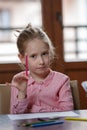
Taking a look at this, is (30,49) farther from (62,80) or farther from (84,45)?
(84,45)

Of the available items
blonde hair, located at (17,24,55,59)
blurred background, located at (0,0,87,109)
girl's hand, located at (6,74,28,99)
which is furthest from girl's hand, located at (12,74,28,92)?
blurred background, located at (0,0,87,109)

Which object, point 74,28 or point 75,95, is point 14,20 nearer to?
point 74,28

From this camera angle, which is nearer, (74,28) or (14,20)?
(14,20)

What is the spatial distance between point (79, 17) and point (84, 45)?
366 mm

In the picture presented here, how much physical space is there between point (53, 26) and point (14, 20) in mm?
429

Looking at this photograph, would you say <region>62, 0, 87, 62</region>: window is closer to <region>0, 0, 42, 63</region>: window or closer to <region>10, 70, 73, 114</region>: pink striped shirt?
<region>0, 0, 42, 63</region>: window

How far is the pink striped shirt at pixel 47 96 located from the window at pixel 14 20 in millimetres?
1486

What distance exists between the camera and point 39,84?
160 centimetres

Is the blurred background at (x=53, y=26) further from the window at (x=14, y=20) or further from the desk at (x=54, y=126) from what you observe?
the desk at (x=54, y=126)

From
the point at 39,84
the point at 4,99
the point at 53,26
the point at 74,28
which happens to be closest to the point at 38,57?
the point at 39,84

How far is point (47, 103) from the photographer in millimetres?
1562

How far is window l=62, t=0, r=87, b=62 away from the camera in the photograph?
10.4 ft

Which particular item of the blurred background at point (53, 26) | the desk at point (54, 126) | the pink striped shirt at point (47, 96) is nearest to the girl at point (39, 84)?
the pink striped shirt at point (47, 96)

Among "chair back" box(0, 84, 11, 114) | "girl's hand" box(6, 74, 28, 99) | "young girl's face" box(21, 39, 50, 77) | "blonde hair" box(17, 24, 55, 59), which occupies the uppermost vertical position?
"blonde hair" box(17, 24, 55, 59)
